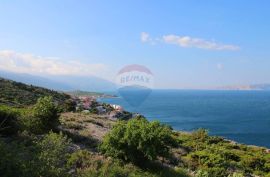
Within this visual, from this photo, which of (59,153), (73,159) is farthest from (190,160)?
(59,153)

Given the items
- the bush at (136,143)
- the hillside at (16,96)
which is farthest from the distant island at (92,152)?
the hillside at (16,96)

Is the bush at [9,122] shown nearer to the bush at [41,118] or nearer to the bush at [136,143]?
the bush at [41,118]

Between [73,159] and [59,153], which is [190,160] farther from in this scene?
[59,153]

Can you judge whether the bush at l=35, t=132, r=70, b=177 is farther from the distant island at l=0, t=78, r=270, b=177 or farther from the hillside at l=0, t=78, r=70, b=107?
the hillside at l=0, t=78, r=70, b=107

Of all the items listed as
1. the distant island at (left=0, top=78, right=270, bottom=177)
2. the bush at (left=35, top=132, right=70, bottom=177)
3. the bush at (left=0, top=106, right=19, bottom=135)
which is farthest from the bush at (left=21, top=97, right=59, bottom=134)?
the bush at (left=35, top=132, right=70, bottom=177)

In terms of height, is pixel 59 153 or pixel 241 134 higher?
pixel 59 153

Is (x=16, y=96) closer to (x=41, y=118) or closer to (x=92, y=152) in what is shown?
(x=41, y=118)
